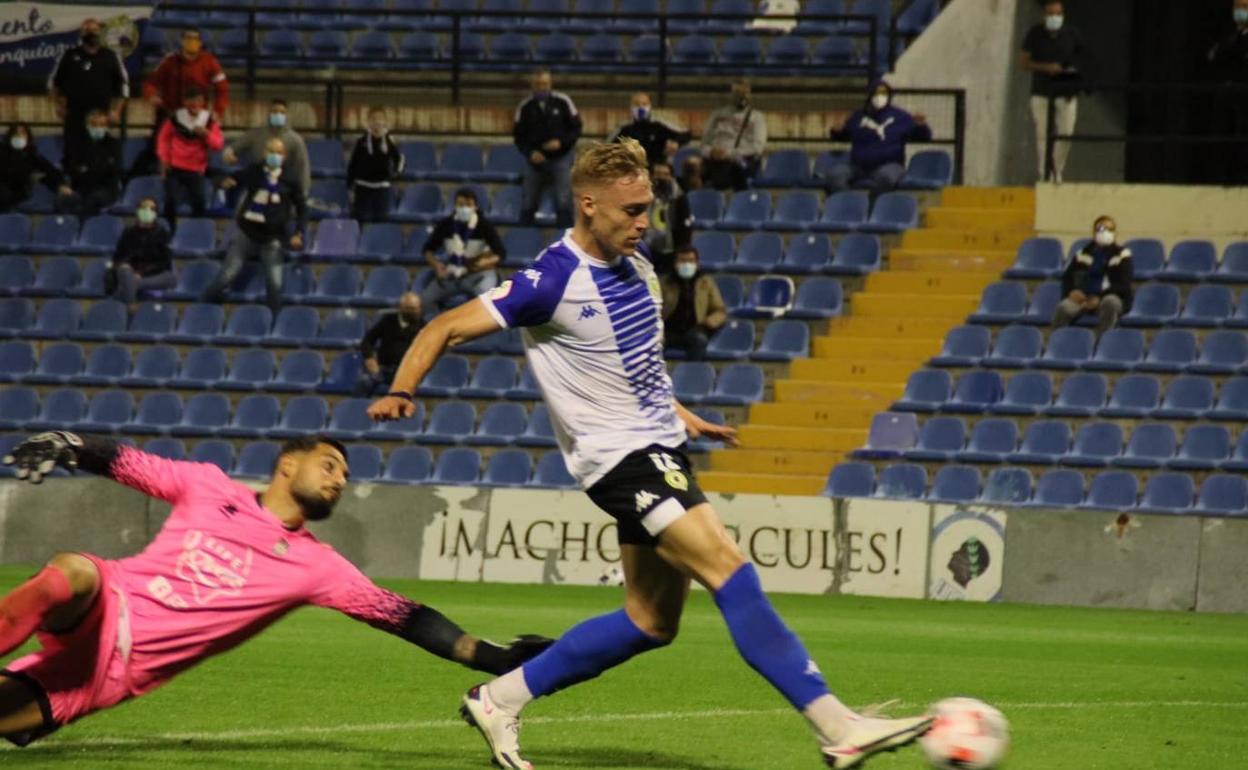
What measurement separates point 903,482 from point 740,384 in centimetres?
239

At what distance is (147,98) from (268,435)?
16.8ft

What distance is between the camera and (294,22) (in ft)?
91.9

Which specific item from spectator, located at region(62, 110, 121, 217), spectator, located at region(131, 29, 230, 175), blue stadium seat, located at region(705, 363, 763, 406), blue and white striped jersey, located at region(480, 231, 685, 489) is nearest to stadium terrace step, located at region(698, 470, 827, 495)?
blue stadium seat, located at region(705, 363, 763, 406)

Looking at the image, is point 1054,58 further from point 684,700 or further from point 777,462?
point 684,700

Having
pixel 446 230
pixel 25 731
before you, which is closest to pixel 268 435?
pixel 446 230

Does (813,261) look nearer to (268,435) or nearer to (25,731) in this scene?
(268,435)

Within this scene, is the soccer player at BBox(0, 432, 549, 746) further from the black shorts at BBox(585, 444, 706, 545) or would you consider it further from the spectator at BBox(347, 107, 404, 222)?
the spectator at BBox(347, 107, 404, 222)

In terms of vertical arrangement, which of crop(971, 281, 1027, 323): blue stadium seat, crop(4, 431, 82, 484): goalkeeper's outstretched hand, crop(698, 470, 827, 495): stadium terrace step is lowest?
crop(698, 470, 827, 495): stadium terrace step

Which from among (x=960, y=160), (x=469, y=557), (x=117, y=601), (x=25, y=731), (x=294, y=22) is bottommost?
(x=469, y=557)

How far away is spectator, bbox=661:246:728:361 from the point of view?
70.5ft

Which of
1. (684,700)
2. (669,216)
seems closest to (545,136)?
(669,216)

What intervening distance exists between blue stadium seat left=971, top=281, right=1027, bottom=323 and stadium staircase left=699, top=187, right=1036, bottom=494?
355 millimetres

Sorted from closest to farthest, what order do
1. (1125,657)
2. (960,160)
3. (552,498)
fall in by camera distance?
(1125,657) < (552,498) < (960,160)

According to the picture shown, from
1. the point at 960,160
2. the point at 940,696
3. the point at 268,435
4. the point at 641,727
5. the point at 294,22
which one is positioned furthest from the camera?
the point at 294,22
